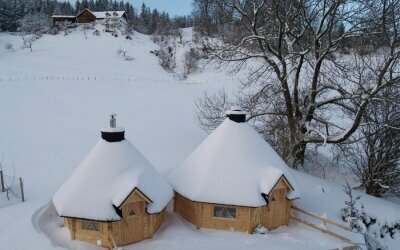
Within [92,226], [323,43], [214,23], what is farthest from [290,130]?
[92,226]

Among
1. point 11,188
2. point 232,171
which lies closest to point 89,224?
point 232,171

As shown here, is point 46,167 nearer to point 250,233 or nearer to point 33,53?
point 250,233

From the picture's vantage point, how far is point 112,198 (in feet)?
40.6

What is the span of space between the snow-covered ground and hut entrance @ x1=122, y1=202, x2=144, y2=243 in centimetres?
47

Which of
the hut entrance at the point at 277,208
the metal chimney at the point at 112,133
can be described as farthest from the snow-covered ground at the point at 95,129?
the metal chimney at the point at 112,133

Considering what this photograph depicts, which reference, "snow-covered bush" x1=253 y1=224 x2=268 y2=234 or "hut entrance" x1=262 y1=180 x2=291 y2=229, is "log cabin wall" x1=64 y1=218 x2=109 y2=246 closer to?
"snow-covered bush" x1=253 y1=224 x2=268 y2=234

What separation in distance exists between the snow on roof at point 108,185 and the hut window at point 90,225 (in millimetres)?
543

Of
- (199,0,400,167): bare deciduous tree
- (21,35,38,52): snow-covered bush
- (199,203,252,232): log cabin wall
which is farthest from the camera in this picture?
(21,35,38,52): snow-covered bush

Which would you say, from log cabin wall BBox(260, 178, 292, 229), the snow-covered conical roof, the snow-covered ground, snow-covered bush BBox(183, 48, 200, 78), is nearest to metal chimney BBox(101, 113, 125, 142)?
the snow-covered conical roof

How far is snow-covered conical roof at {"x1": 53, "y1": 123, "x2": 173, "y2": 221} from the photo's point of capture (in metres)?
12.3

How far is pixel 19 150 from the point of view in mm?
22484

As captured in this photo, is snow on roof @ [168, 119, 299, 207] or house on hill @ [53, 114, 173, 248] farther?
snow on roof @ [168, 119, 299, 207]

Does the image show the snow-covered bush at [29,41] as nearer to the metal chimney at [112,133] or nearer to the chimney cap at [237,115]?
the metal chimney at [112,133]

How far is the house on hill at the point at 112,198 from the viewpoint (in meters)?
12.3
